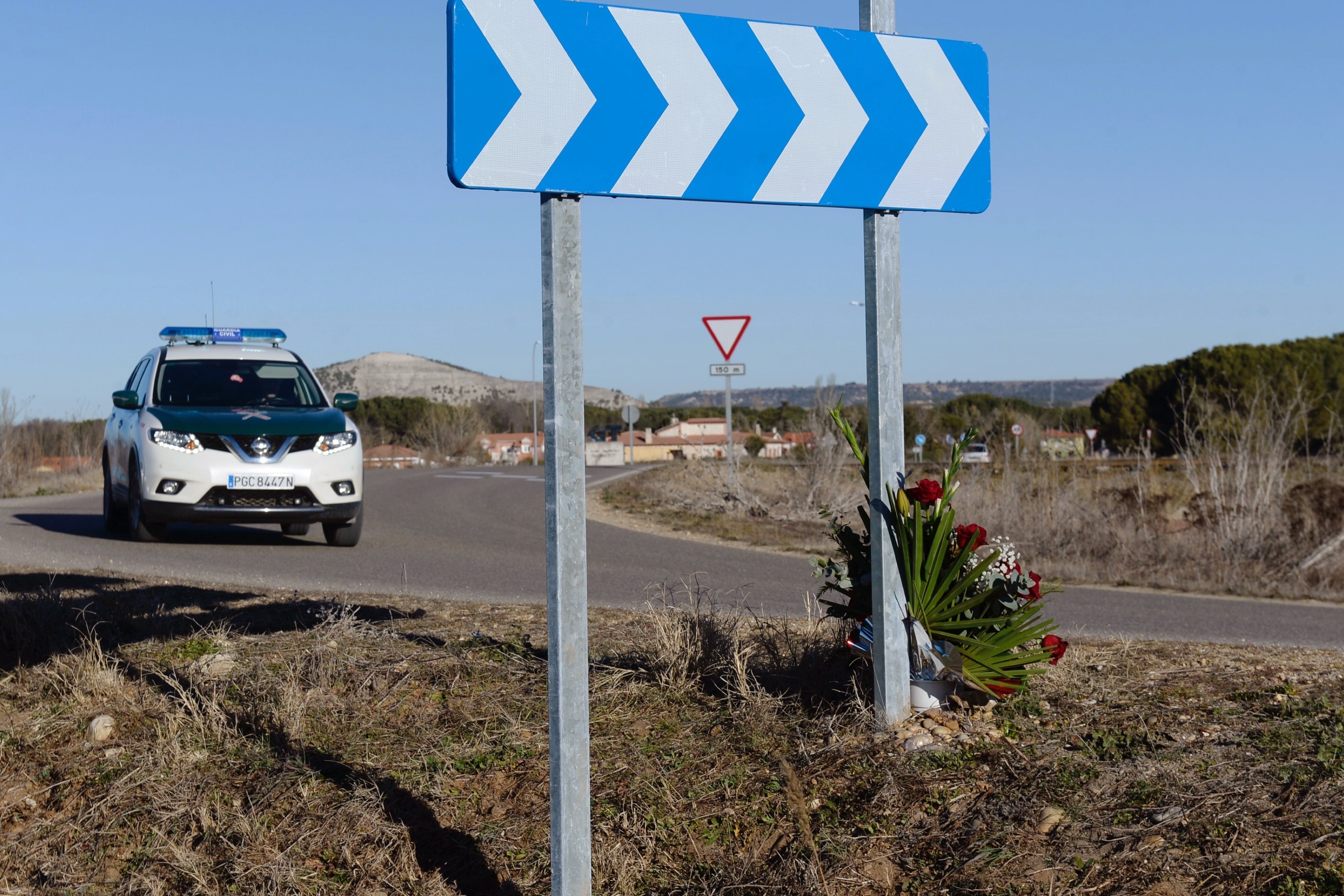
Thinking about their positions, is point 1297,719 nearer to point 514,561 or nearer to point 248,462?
point 514,561

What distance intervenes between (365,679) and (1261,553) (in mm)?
9248

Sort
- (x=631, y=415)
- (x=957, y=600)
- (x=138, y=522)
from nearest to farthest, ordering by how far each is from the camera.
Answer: (x=957, y=600)
(x=138, y=522)
(x=631, y=415)

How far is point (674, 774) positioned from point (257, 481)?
719cm

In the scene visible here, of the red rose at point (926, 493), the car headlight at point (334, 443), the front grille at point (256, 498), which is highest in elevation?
the car headlight at point (334, 443)

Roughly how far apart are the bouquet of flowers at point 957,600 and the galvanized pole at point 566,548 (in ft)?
4.10

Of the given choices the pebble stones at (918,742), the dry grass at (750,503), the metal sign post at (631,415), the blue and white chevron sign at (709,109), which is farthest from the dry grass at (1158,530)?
the metal sign post at (631,415)

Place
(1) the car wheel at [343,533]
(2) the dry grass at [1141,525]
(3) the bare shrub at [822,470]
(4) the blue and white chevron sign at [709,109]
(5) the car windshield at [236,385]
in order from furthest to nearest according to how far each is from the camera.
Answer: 1. (3) the bare shrub at [822,470]
2. (1) the car wheel at [343,533]
3. (5) the car windshield at [236,385]
4. (2) the dry grass at [1141,525]
5. (4) the blue and white chevron sign at [709,109]

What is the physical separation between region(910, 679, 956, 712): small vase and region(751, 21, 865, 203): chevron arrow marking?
60.7 inches

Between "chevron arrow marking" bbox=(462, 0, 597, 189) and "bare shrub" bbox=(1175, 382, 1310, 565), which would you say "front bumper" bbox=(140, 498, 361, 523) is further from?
"bare shrub" bbox=(1175, 382, 1310, 565)

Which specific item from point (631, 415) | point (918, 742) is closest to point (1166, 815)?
point (918, 742)

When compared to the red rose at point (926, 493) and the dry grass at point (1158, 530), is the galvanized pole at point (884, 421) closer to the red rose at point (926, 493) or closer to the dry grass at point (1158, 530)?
the red rose at point (926, 493)

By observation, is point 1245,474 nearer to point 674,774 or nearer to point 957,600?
point 957,600

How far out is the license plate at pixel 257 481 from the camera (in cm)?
954

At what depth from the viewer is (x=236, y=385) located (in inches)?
413
